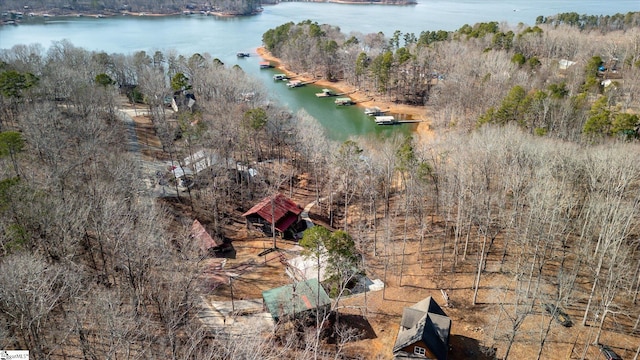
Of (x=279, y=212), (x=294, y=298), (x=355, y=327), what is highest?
(x=279, y=212)

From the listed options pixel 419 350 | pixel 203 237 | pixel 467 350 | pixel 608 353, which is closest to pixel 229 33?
pixel 203 237

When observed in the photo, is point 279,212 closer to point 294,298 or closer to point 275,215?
point 275,215

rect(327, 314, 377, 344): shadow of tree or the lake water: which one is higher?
the lake water

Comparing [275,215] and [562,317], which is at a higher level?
[275,215]

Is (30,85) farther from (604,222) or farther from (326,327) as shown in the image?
(604,222)

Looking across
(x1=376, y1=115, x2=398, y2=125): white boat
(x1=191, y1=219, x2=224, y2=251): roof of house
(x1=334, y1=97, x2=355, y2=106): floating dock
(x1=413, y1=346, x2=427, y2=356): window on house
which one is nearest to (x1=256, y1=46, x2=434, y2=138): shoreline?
(x1=334, y1=97, x2=355, y2=106): floating dock

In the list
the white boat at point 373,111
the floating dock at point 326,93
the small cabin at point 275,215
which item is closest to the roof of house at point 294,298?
the small cabin at point 275,215

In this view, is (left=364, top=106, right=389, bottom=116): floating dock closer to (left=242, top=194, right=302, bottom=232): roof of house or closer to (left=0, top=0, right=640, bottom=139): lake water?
(left=0, top=0, right=640, bottom=139): lake water
